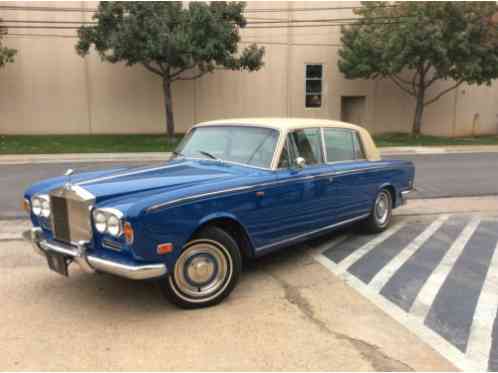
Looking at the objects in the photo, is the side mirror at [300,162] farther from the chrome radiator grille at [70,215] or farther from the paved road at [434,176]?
the paved road at [434,176]

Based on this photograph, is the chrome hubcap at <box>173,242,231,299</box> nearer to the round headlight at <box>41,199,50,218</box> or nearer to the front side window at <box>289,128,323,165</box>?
the round headlight at <box>41,199,50,218</box>

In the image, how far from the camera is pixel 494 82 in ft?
94.8

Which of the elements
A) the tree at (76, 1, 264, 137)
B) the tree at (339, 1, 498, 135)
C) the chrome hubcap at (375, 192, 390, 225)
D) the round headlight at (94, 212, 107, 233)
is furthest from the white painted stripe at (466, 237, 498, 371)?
the tree at (339, 1, 498, 135)

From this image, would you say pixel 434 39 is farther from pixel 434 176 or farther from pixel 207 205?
pixel 207 205

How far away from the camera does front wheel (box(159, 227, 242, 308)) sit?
153 inches

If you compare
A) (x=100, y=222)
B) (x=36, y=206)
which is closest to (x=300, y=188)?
(x=100, y=222)

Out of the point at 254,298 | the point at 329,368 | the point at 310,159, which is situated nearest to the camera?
the point at 329,368

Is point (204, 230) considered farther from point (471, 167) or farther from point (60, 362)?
point (471, 167)

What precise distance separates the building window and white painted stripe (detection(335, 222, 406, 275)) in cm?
2004

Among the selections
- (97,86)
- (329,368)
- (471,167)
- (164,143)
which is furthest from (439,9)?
(329,368)

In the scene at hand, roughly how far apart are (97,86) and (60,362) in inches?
869

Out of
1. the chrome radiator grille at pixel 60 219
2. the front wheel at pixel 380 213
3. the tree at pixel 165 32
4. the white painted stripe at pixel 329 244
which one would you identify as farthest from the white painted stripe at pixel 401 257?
the tree at pixel 165 32

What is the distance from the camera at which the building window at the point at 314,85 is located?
2583cm

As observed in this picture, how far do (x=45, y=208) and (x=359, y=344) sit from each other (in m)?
3.06
